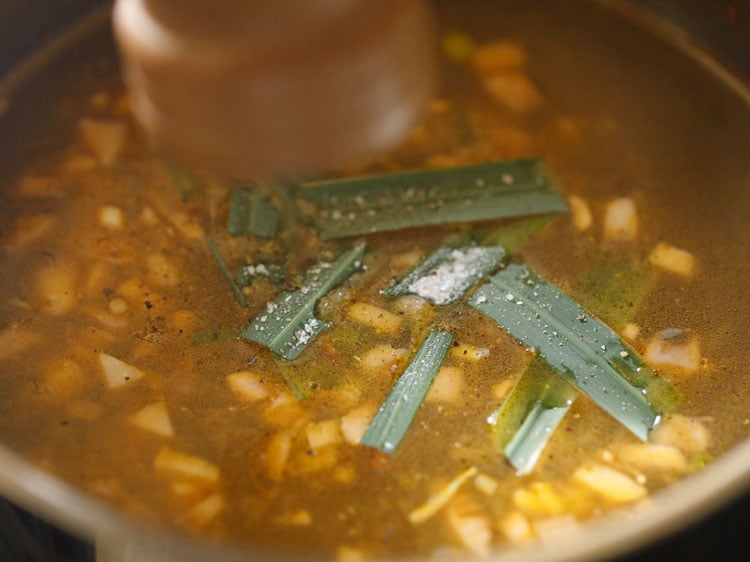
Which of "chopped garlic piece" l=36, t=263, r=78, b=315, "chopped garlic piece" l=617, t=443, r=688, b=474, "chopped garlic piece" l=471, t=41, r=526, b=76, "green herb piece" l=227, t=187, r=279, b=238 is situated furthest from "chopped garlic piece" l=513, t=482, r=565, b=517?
"chopped garlic piece" l=471, t=41, r=526, b=76

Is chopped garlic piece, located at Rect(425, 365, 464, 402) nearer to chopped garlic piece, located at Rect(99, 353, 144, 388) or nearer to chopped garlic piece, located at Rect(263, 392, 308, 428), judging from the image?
chopped garlic piece, located at Rect(263, 392, 308, 428)

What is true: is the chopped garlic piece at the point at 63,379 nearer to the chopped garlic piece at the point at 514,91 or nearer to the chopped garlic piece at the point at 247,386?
the chopped garlic piece at the point at 247,386

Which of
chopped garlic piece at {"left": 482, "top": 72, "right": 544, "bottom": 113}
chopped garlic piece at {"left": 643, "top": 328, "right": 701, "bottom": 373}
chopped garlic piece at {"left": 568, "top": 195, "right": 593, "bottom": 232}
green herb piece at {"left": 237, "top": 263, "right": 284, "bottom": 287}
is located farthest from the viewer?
chopped garlic piece at {"left": 482, "top": 72, "right": 544, "bottom": 113}

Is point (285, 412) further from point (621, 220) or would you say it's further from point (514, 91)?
point (514, 91)

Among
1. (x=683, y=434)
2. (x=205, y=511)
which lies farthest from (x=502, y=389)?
(x=205, y=511)

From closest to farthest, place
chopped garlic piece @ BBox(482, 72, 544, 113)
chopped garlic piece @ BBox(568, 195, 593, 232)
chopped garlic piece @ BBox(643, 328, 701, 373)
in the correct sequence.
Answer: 1. chopped garlic piece @ BBox(643, 328, 701, 373)
2. chopped garlic piece @ BBox(568, 195, 593, 232)
3. chopped garlic piece @ BBox(482, 72, 544, 113)

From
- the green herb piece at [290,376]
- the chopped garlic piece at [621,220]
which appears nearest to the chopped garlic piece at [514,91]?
the chopped garlic piece at [621,220]
